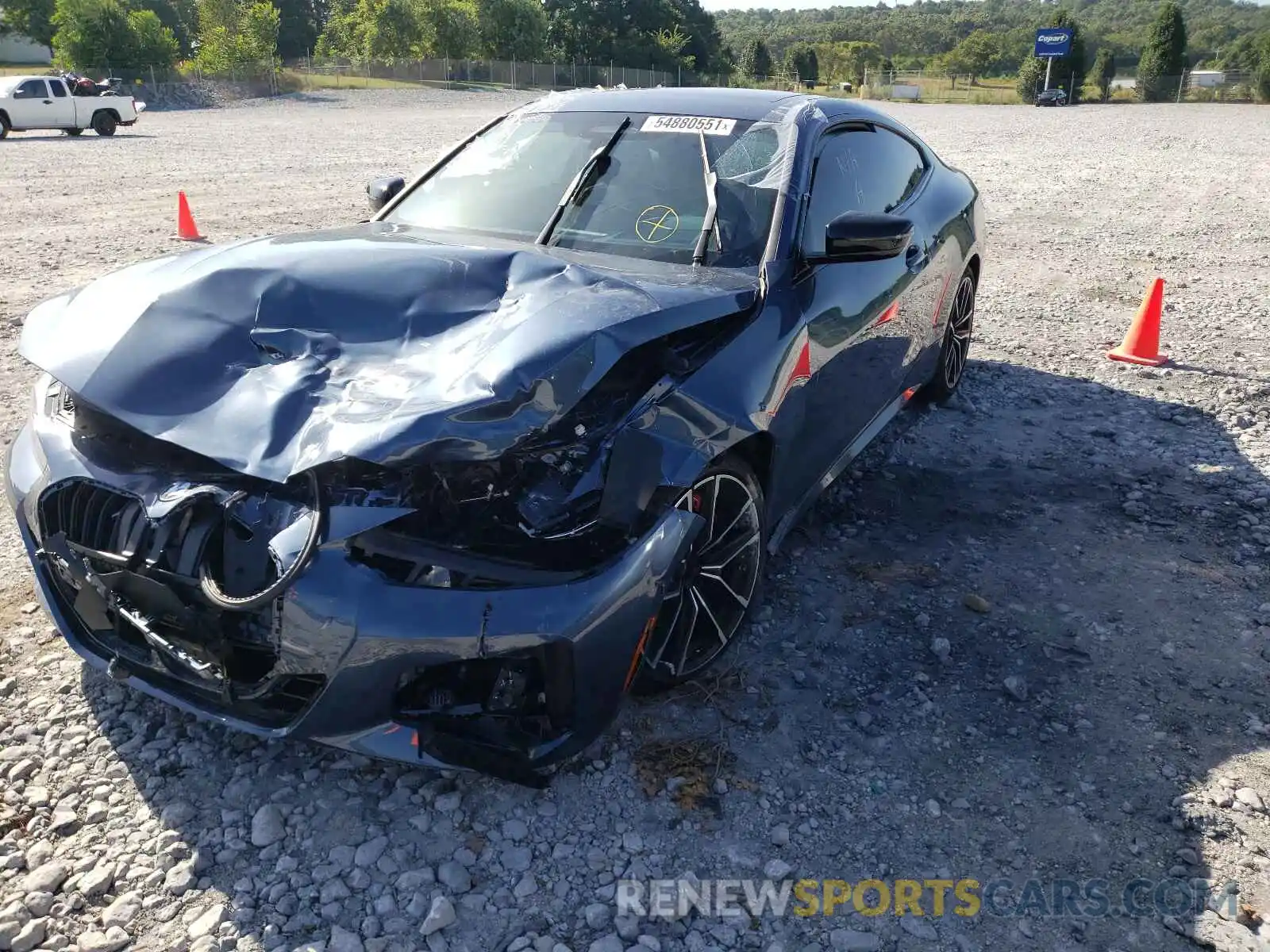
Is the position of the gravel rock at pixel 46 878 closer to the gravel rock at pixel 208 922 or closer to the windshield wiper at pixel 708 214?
the gravel rock at pixel 208 922

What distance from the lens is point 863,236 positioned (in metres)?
3.23

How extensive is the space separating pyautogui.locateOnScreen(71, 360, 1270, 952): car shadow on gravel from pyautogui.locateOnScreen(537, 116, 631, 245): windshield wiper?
155 centimetres

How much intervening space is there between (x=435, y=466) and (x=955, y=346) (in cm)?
395

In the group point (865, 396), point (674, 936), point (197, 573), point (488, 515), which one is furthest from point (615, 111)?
point (674, 936)

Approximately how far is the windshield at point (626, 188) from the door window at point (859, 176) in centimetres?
18

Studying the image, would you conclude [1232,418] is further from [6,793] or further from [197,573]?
[6,793]

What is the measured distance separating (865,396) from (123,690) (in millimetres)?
2839

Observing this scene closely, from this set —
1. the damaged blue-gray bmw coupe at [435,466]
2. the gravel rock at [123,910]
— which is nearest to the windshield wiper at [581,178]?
the damaged blue-gray bmw coupe at [435,466]

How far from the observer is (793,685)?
3.08m

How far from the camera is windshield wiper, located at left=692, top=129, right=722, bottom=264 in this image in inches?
132

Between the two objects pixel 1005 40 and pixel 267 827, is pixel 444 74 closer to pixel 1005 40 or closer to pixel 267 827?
pixel 267 827

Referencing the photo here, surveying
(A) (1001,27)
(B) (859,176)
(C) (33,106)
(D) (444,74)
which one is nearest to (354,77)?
(D) (444,74)

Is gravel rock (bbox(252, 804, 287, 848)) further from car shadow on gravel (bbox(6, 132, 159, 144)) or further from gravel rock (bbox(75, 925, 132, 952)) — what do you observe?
car shadow on gravel (bbox(6, 132, 159, 144))

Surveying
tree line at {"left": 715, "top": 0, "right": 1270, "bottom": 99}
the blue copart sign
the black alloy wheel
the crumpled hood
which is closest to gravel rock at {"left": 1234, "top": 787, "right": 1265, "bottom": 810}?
the crumpled hood
